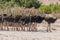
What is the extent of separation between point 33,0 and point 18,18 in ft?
71.4

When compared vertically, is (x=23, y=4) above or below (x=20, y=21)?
below

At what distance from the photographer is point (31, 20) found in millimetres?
28953

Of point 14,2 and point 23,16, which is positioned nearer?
point 23,16

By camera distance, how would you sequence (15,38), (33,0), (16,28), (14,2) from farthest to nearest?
(33,0), (14,2), (16,28), (15,38)

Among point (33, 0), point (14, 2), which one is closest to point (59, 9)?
point (33, 0)

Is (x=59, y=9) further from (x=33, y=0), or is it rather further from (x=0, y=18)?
(x=0, y=18)

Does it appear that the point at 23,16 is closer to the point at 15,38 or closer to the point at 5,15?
the point at 5,15

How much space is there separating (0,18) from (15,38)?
685cm

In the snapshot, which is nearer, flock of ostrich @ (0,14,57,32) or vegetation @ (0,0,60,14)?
flock of ostrich @ (0,14,57,32)

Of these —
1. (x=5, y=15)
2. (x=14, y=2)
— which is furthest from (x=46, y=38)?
(x=14, y=2)

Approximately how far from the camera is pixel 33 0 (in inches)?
1982

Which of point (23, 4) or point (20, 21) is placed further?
point (23, 4)

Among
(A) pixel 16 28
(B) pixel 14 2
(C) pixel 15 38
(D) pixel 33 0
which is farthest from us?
(D) pixel 33 0

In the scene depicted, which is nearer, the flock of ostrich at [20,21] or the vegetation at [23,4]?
the flock of ostrich at [20,21]
